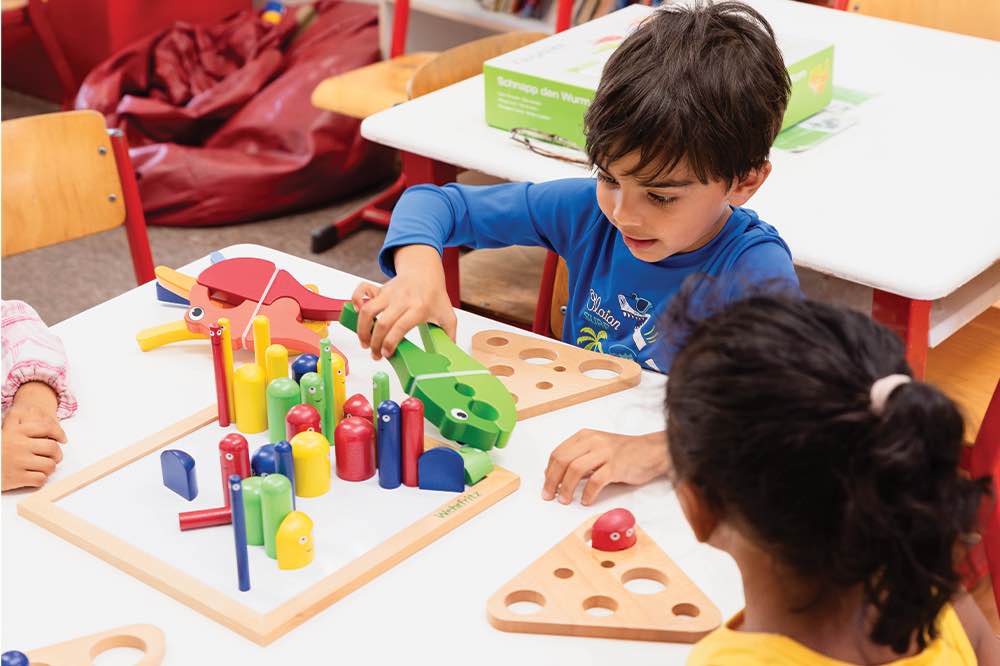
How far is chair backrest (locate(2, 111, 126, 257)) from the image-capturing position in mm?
1646

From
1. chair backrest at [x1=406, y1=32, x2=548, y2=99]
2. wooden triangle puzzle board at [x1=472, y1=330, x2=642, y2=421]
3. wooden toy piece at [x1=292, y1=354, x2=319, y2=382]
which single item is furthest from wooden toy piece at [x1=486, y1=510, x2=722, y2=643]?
chair backrest at [x1=406, y1=32, x2=548, y2=99]

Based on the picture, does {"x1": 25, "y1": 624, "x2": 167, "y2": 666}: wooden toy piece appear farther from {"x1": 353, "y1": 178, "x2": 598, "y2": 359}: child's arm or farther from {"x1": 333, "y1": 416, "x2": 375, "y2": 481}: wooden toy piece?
{"x1": 353, "y1": 178, "x2": 598, "y2": 359}: child's arm

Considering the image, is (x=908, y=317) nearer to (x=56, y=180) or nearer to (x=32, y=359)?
(x=32, y=359)

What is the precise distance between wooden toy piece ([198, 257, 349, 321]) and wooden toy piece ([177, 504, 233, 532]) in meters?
0.36

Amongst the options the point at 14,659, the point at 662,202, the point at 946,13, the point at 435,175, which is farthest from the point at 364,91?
the point at 14,659

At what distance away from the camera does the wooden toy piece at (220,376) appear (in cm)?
108

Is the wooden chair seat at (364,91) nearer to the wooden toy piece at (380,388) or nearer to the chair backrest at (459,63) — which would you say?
the chair backrest at (459,63)

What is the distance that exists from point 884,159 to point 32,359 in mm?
1198

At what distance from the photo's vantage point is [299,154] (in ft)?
10.3

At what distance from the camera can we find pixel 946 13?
2.32 meters

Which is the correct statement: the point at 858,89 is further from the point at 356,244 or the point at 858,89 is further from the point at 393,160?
the point at 393,160

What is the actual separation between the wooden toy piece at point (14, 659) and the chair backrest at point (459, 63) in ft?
4.60

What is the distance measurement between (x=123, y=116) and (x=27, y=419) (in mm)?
2323

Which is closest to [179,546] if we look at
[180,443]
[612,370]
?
[180,443]
